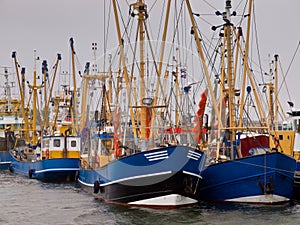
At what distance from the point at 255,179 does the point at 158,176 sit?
523cm

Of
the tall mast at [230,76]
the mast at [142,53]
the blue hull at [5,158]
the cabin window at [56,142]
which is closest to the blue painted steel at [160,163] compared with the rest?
the mast at [142,53]

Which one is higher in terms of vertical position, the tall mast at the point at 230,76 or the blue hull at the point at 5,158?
the tall mast at the point at 230,76

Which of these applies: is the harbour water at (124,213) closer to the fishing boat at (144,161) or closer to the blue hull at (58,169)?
the fishing boat at (144,161)

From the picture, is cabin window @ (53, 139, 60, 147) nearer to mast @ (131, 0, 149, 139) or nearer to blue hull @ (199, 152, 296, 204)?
mast @ (131, 0, 149, 139)

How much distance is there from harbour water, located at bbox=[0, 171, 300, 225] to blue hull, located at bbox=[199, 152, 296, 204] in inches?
21.9

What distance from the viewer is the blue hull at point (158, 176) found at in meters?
25.1

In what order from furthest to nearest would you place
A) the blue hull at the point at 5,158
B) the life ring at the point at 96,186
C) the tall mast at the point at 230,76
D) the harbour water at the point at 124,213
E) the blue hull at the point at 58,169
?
the blue hull at the point at 5,158 → the blue hull at the point at 58,169 → the tall mast at the point at 230,76 → the life ring at the point at 96,186 → the harbour water at the point at 124,213

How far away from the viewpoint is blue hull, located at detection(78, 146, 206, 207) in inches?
987

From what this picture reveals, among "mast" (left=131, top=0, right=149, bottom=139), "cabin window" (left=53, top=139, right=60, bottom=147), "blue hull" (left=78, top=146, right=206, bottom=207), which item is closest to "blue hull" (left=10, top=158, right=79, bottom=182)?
"cabin window" (left=53, top=139, right=60, bottom=147)

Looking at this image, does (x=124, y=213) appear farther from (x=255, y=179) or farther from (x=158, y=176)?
(x=255, y=179)

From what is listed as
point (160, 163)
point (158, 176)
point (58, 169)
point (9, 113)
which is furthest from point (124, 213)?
point (9, 113)

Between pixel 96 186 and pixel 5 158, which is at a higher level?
pixel 96 186

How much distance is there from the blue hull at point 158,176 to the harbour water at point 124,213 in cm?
61

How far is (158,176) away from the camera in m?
25.2
